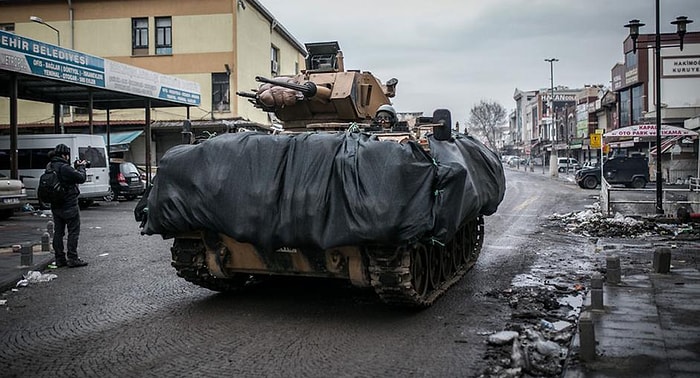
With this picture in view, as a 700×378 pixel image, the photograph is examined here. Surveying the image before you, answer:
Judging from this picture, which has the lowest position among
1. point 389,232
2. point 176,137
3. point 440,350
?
point 440,350

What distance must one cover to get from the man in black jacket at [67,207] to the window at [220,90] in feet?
75.7

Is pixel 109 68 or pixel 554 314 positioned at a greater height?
pixel 109 68

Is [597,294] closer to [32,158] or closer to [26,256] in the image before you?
[26,256]

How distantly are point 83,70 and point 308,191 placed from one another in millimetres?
16240

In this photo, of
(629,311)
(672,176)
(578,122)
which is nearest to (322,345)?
(629,311)

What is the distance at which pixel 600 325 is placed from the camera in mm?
6465

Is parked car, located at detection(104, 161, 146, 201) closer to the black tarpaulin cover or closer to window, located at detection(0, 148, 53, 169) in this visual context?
window, located at detection(0, 148, 53, 169)

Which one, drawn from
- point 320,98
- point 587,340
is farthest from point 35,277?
point 587,340

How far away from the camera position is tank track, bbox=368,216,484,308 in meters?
6.48

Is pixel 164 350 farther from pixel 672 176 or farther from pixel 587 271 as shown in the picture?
pixel 672 176

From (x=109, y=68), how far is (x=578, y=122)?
54.2 meters

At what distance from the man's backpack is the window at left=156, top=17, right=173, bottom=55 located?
81.5ft

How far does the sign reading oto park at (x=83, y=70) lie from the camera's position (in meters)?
17.7

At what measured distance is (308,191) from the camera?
6.62m
